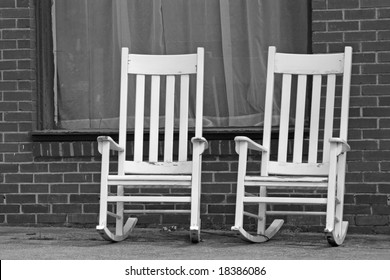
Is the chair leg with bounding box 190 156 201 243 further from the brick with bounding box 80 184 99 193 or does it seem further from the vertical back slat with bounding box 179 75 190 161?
the brick with bounding box 80 184 99 193

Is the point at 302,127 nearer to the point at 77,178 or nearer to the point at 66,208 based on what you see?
the point at 77,178

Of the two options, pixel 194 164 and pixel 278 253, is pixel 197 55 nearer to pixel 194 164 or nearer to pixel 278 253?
pixel 194 164

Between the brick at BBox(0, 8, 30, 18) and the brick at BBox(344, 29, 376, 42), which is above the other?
the brick at BBox(0, 8, 30, 18)

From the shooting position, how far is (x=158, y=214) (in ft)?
27.1

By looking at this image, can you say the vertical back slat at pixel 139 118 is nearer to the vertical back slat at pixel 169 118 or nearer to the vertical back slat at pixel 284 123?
the vertical back slat at pixel 169 118

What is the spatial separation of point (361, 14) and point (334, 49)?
0.30 m

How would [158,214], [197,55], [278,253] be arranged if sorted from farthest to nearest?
[158,214] < [197,55] < [278,253]

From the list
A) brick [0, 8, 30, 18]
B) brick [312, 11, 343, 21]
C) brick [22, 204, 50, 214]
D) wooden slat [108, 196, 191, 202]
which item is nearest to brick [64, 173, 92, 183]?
brick [22, 204, 50, 214]

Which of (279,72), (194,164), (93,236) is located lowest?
(93,236)

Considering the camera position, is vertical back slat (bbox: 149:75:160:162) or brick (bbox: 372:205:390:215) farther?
brick (bbox: 372:205:390:215)

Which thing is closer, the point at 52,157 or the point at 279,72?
the point at 279,72

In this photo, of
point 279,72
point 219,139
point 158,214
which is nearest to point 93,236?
point 158,214

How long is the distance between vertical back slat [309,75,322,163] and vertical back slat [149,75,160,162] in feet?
3.35

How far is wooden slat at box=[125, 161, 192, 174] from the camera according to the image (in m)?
7.74
